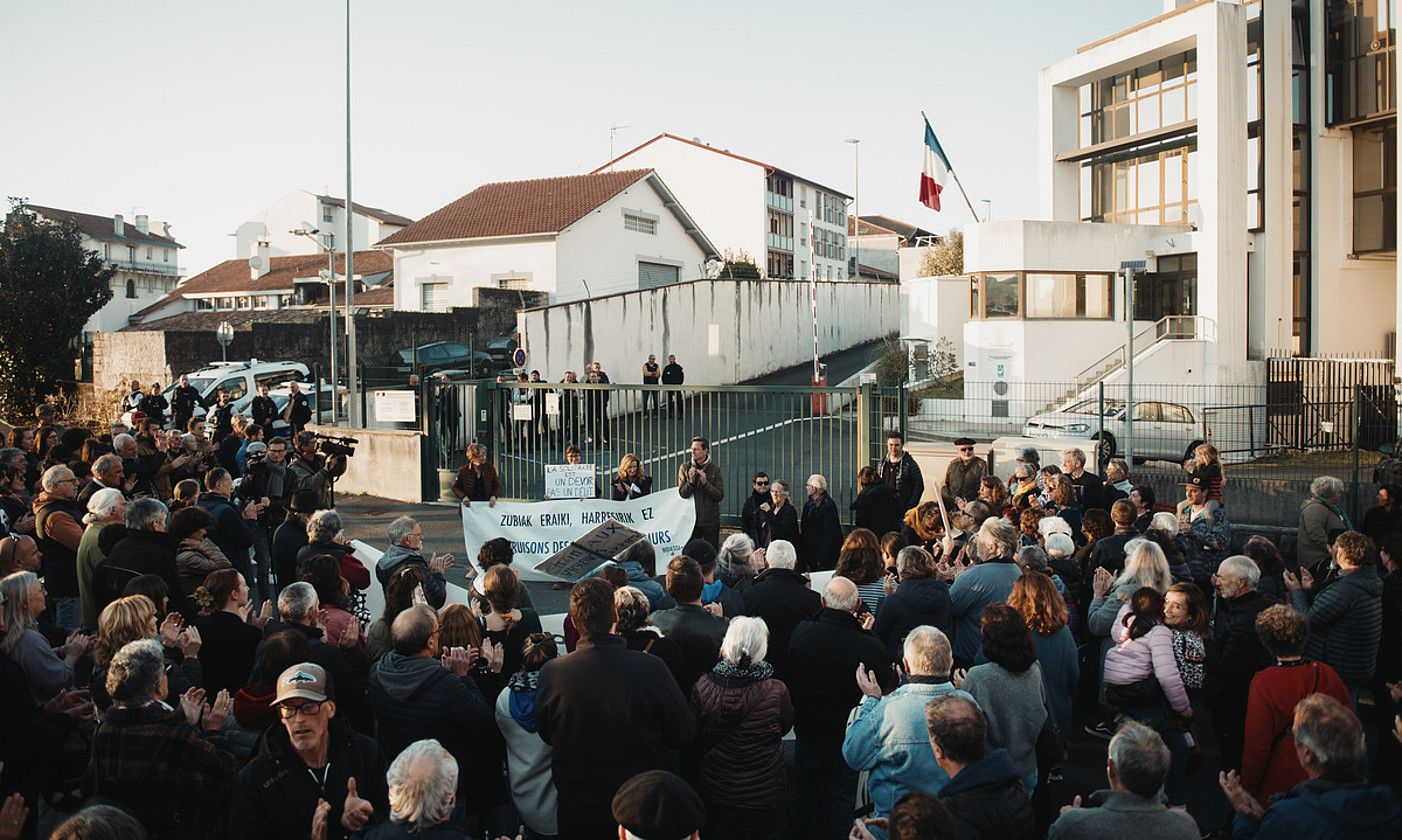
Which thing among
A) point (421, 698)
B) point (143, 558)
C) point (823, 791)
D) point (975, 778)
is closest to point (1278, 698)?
point (975, 778)

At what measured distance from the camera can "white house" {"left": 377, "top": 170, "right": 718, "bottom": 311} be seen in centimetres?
4100

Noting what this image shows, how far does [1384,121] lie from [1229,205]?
15.4ft

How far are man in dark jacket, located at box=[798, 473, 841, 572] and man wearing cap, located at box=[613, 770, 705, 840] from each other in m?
7.25

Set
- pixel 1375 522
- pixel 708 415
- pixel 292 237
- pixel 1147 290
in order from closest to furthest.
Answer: pixel 1375 522 < pixel 708 415 < pixel 1147 290 < pixel 292 237

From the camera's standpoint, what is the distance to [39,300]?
32.5m

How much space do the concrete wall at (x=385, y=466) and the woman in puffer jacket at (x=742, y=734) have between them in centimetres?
1287

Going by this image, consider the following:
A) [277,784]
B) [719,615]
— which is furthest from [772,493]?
[277,784]

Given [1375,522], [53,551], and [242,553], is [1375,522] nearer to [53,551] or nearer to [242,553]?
[242,553]

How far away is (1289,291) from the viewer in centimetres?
2872

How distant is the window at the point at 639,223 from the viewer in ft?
144

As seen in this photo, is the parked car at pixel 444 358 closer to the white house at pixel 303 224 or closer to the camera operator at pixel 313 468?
the camera operator at pixel 313 468

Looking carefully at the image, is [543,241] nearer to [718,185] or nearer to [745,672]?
[718,185]

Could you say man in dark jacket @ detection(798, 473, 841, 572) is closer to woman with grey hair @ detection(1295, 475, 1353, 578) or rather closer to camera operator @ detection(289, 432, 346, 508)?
woman with grey hair @ detection(1295, 475, 1353, 578)

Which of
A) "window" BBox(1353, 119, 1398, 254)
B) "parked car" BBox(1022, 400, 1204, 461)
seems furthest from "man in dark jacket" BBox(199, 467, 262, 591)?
"window" BBox(1353, 119, 1398, 254)
